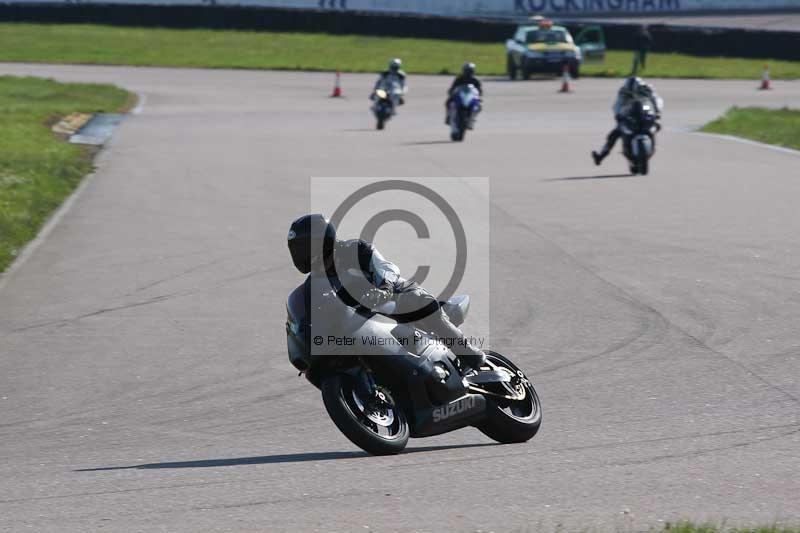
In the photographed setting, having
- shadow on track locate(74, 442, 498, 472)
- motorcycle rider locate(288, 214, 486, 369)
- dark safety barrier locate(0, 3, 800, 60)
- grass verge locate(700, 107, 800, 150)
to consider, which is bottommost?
dark safety barrier locate(0, 3, 800, 60)

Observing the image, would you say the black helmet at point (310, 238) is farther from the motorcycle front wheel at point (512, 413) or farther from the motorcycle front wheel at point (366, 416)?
the motorcycle front wheel at point (512, 413)

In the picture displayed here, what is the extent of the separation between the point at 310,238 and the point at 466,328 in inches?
151

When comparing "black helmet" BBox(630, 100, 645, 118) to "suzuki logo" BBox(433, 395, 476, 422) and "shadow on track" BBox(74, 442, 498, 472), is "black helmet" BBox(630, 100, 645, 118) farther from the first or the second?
"shadow on track" BBox(74, 442, 498, 472)

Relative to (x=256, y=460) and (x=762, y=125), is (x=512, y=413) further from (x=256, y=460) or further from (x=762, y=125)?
(x=762, y=125)

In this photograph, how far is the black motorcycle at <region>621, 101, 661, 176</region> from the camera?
64.7 feet

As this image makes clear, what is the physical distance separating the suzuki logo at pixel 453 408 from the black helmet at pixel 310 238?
39.2 inches

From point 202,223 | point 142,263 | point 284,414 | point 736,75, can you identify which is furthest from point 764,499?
point 736,75

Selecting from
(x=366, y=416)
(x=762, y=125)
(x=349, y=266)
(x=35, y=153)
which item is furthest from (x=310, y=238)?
(x=762, y=125)

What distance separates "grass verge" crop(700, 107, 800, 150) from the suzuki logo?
1722 cm

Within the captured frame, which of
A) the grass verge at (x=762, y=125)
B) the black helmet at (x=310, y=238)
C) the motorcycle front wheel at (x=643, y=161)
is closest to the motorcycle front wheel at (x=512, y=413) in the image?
the black helmet at (x=310, y=238)

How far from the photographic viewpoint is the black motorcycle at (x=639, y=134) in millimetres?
19719

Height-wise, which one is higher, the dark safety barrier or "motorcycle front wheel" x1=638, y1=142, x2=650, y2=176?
"motorcycle front wheel" x1=638, y1=142, x2=650, y2=176

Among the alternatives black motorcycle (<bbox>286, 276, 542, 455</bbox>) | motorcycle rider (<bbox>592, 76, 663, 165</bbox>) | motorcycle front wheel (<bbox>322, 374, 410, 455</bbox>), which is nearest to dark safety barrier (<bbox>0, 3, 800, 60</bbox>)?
motorcycle rider (<bbox>592, 76, 663, 165</bbox>)

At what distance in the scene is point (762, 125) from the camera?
26.7 meters
